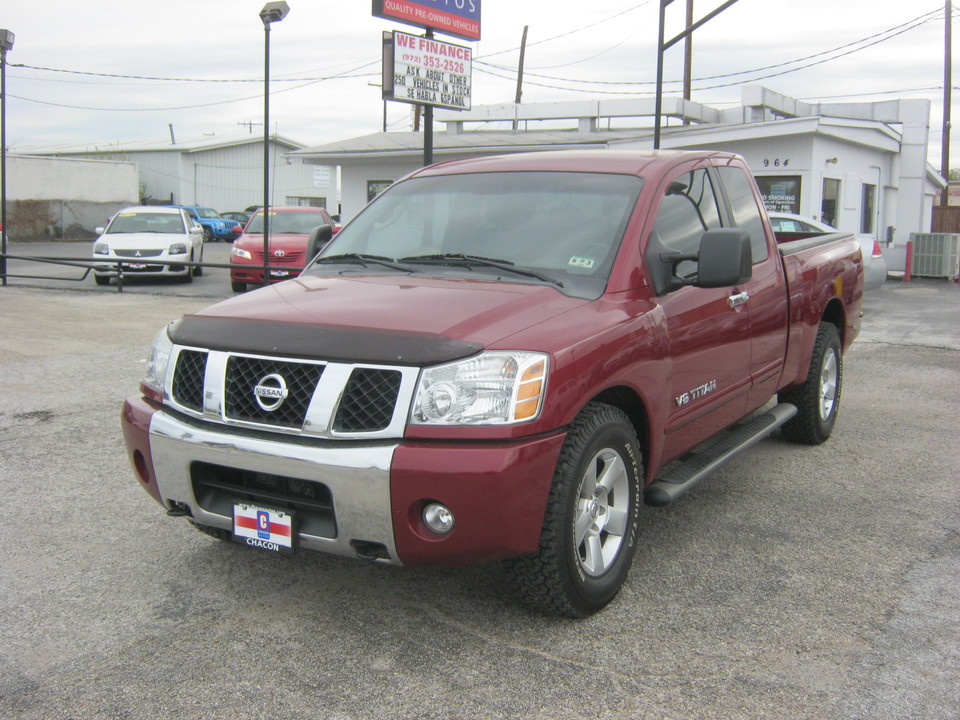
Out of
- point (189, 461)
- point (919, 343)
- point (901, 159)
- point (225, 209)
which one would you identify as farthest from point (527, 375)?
point (225, 209)

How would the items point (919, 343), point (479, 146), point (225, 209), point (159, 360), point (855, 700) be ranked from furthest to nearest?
point (225, 209), point (479, 146), point (919, 343), point (159, 360), point (855, 700)

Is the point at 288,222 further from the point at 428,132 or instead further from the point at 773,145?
the point at 773,145

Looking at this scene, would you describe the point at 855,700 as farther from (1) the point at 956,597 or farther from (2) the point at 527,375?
(2) the point at 527,375

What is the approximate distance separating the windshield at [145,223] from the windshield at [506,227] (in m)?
15.8

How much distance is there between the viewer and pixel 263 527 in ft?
11.4

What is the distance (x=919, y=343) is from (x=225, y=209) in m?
54.4

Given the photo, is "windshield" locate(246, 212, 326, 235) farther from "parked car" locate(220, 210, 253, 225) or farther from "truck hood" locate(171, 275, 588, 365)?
"parked car" locate(220, 210, 253, 225)

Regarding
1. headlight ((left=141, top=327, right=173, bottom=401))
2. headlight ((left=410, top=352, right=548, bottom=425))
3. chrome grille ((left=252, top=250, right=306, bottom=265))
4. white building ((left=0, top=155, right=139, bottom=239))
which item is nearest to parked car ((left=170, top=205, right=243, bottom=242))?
white building ((left=0, top=155, right=139, bottom=239))

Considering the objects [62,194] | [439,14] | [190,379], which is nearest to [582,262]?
[190,379]

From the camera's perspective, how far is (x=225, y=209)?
60.8m

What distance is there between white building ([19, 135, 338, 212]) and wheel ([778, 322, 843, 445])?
5367cm

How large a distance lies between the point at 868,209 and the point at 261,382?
24.2m

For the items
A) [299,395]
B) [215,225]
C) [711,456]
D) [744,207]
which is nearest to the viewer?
[299,395]

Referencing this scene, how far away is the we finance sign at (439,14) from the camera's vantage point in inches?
581
